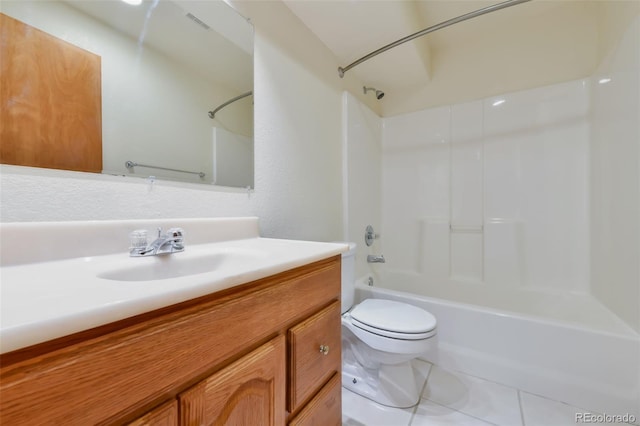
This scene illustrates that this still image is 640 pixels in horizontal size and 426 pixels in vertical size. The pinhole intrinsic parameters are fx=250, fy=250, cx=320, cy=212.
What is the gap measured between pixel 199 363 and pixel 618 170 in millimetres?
2016

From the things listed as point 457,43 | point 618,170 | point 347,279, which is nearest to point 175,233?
point 347,279

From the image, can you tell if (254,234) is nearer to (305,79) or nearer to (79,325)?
(79,325)

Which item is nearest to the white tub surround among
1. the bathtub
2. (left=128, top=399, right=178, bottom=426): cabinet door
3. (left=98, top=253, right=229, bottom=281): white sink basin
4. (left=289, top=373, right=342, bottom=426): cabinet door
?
(left=98, top=253, right=229, bottom=281): white sink basin

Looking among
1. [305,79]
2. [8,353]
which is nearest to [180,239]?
[8,353]

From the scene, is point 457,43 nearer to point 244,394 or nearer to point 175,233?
point 175,233

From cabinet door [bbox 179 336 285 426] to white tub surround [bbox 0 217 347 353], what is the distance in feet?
0.51

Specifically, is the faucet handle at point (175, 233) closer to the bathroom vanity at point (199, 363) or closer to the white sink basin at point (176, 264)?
the white sink basin at point (176, 264)

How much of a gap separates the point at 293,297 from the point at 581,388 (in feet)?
4.75

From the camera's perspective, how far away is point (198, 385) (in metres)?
0.39

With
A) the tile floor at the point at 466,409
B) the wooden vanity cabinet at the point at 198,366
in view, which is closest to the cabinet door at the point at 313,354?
the wooden vanity cabinet at the point at 198,366

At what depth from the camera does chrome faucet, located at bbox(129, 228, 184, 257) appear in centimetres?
67

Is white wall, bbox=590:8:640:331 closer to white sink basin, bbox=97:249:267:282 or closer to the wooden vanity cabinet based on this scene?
the wooden vanity cabinet

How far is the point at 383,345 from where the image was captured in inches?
42.4

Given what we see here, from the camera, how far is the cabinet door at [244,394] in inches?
15.5
